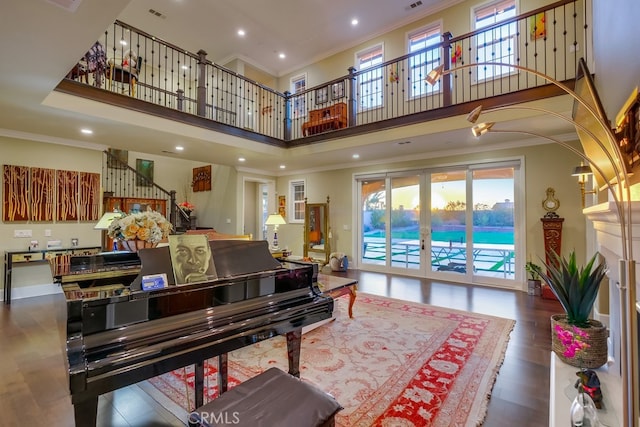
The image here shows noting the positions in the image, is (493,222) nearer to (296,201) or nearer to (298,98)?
(296,201)

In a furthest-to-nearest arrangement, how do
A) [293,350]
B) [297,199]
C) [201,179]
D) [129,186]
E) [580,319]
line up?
1. [201,179]
2. [297,199]
3. [129,186]
4. [293,350]
5. [580,319]

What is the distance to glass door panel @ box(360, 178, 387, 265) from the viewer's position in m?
7.00

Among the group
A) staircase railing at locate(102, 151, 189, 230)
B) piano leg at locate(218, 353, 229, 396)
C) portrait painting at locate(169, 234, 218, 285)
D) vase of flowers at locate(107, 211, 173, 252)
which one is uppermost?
staircase railing at locate(102, 151, 189, 230)

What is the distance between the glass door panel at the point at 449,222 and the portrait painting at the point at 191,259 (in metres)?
5.13

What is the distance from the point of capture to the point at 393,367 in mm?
2635

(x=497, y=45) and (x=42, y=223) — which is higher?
(x=497, y=45)

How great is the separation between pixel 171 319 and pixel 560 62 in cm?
662

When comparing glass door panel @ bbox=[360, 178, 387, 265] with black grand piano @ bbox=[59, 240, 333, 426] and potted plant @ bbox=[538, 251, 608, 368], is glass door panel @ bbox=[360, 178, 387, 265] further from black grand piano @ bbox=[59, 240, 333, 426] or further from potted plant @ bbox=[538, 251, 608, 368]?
potted plant @ bbox=[538, 251, 608, 368]

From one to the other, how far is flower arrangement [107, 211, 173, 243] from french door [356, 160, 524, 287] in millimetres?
5198

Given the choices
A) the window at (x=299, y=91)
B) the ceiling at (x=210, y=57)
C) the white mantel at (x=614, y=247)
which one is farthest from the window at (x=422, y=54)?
the white mantel at (x=614, y=247)

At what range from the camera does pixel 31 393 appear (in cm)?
229

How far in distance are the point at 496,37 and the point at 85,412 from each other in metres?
7.30

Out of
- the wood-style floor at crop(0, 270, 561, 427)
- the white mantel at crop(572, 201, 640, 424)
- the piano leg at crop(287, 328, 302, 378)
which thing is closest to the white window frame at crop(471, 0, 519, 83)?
the wood-style floor at crop(0, 270, 561, 427)

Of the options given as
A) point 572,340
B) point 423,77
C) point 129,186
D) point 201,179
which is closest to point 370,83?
point 423,77
